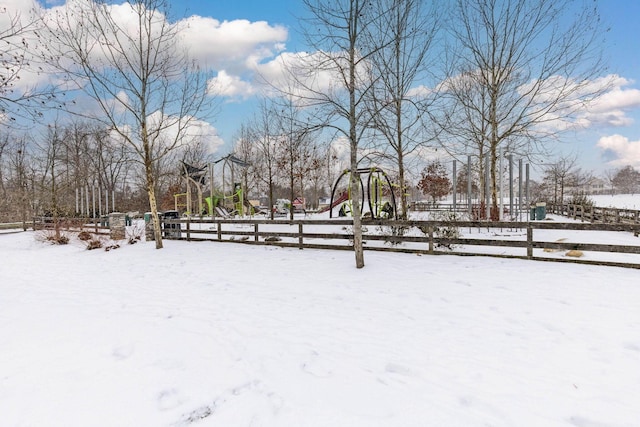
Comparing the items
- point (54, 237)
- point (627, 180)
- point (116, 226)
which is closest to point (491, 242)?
point (116, 226)

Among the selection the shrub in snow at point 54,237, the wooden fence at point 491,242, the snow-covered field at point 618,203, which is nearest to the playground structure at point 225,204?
the wooden fence at point 491,242

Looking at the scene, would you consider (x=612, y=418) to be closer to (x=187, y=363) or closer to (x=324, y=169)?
(x=187, y=363)

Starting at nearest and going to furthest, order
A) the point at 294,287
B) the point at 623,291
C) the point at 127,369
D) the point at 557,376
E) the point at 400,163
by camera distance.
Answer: the point at 557,376, the point at 127,369, the point at 623,291, the point at 294,287, the point at 400,163

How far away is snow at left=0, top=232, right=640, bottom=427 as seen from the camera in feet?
8.90

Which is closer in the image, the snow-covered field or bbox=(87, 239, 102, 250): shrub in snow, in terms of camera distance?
bbox=(87, 239, 102, 250): shrub in snow

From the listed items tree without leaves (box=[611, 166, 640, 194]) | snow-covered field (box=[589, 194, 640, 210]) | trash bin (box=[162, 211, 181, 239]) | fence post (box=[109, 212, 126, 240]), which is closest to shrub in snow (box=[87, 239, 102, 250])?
fence post (box=[109, 212, 126, 240])

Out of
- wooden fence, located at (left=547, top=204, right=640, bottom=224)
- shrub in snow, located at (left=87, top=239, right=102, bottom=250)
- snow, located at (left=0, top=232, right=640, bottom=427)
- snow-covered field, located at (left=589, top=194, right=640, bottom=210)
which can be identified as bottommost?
snow, located at (left=0, top=232, right=640, bottom=427)

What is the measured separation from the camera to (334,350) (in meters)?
3.72

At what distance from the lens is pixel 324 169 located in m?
35.5

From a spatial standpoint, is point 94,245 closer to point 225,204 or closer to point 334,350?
point 225,204

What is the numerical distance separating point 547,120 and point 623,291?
36.8 ft

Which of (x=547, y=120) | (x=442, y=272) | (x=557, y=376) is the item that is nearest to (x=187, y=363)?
(x=557, y=376)

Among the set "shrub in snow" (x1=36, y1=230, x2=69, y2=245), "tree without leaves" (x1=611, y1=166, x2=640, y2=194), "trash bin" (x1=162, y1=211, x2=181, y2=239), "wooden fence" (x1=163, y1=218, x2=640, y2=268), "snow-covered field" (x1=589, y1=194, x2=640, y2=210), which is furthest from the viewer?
"tree without leaves" (x1=611, y1=166, x2=640, y2=194)

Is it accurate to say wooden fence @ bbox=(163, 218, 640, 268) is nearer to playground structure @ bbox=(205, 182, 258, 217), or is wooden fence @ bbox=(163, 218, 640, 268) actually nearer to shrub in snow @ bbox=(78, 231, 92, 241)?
shrub in snow @ bbox=(78, 231, 92, 241)
